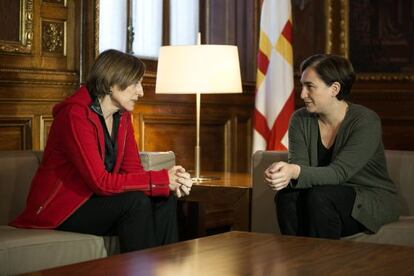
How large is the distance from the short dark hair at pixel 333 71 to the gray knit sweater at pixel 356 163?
0.10 meters

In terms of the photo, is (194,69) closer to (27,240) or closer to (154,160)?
(154,160)

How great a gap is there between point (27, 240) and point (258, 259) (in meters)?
0.95

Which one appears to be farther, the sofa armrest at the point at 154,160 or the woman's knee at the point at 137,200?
the sofa armrest at the point at 154,160

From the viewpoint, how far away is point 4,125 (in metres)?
4.21

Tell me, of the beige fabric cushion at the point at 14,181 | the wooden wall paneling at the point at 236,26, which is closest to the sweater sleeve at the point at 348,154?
the beige fabric cushion at the point at 14,181

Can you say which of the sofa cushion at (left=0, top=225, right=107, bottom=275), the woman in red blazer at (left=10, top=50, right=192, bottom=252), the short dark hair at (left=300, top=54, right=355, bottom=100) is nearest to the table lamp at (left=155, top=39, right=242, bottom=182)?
the short dark hair at (left=300, top=54, right=355, bottom=100)

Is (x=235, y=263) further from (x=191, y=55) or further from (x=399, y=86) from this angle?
(x=399, y=86)

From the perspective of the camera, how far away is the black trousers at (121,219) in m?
3.14

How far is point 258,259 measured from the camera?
2.39m

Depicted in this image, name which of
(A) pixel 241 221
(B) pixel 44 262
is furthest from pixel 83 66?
(B) pixel 44 262

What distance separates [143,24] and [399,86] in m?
1.82

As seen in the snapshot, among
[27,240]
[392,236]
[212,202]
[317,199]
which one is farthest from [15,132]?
[392,236]

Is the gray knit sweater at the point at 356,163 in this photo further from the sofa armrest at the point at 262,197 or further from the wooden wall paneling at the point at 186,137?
the wooden wall paneling at the point at 186,137

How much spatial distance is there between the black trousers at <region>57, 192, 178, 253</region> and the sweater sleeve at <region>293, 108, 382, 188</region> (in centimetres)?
62
